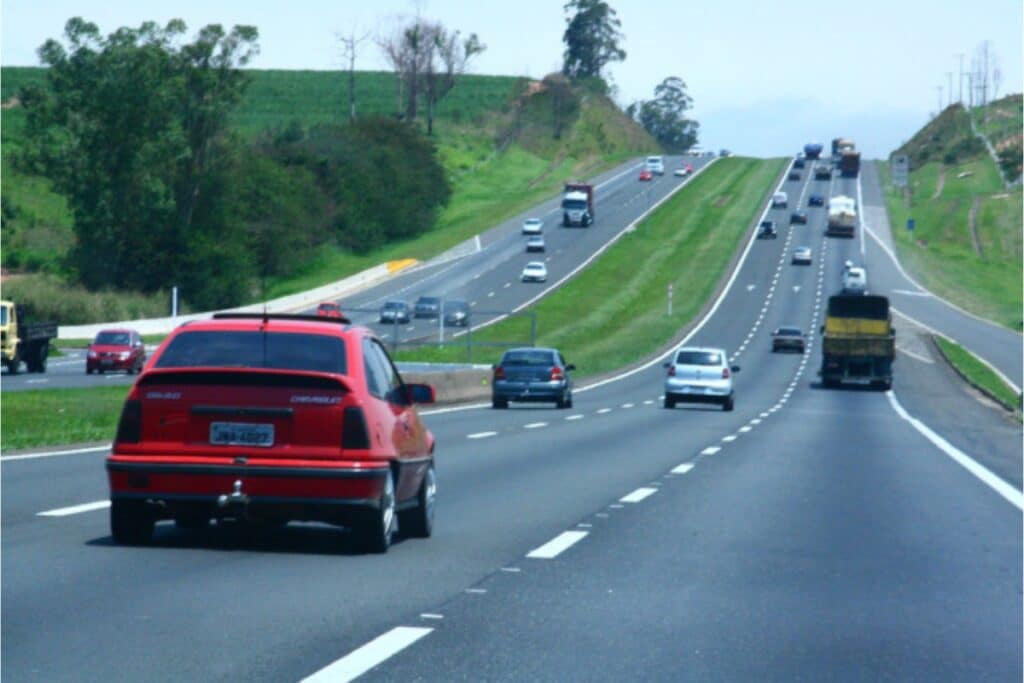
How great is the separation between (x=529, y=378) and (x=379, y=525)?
30.3 m

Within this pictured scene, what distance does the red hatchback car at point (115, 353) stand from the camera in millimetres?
56281

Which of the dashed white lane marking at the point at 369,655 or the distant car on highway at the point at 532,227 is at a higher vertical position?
the distant car on highway at the point at 532,227

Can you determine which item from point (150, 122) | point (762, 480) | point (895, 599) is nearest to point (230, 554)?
point (895, 599)

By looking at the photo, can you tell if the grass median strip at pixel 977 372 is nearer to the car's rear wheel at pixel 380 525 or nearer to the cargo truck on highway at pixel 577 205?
the car's rear wheel at pixel 380 525

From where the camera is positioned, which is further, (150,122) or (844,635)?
(150,122)

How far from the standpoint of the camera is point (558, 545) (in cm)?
1328

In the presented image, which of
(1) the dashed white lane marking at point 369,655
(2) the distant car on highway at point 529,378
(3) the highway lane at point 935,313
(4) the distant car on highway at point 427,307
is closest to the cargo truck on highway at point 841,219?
(3) the highway lane at point 935,313

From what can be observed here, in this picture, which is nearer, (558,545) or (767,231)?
(558,545)

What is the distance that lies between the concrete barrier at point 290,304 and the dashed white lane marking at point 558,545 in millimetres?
52445

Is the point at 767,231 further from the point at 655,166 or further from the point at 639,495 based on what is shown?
the point at 639,495

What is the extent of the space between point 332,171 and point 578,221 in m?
18.4

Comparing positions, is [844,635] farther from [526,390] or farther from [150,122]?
[150,122]

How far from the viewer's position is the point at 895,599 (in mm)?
10906

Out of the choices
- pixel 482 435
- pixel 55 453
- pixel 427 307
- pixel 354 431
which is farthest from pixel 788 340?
pixel 354 431
